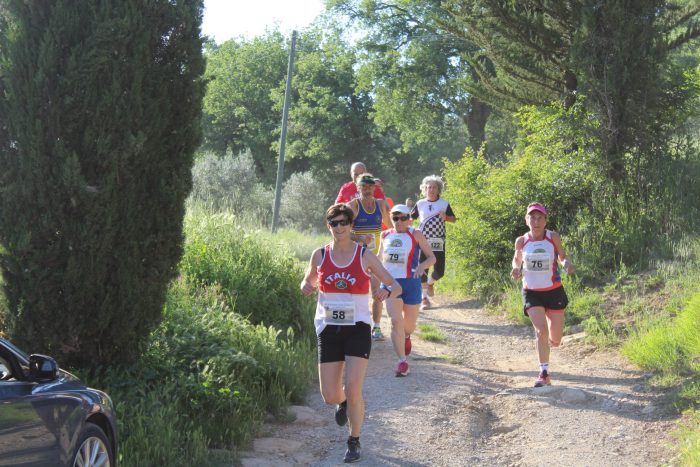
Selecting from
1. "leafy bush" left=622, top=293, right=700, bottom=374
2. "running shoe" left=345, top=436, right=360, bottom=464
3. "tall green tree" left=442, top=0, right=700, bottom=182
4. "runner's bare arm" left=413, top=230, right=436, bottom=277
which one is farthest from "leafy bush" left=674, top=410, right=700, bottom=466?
"tall green tree" left=442, top=0, right=700, bottom=182

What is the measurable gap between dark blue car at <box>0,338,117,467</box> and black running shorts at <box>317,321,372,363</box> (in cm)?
193

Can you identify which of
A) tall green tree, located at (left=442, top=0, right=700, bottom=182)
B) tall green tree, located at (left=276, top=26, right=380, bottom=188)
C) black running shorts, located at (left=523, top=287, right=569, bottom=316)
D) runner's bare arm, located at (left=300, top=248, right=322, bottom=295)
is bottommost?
black running shorts, located at (left=523, top=287, right=569, bottom=316)

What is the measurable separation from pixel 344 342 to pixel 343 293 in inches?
15.3

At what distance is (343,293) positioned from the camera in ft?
20.4

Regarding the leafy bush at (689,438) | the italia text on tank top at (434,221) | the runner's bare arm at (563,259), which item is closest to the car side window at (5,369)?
the leafy bush at (689,438)

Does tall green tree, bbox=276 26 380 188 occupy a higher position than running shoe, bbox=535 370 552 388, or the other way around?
tall green tree, bbox=276 26 380 188

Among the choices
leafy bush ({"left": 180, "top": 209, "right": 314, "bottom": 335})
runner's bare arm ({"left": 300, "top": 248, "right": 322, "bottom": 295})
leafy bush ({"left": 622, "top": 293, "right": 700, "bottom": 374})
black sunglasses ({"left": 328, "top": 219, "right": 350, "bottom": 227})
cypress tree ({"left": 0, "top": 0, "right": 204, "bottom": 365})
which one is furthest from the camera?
leafy bush ({"left": 180, "top": 209, "right": 314, "bottom": 335})

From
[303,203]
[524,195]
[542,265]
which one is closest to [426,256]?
[542,265]

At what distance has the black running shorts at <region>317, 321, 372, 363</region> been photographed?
6.18 m

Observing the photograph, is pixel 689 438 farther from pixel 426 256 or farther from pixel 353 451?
pixel 426 256

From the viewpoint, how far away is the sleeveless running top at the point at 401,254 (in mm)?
8703

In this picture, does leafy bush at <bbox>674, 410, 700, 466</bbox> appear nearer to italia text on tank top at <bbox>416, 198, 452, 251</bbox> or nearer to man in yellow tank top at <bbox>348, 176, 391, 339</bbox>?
man in yellow tank top at <bbox>348, 176, 391, 339</bbox>

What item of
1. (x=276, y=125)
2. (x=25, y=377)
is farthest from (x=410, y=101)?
(x=25, y=377)

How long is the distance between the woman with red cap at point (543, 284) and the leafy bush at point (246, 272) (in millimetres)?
2750
